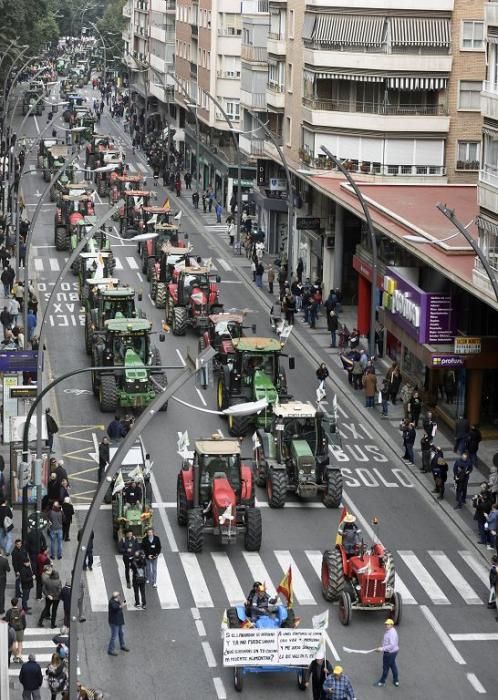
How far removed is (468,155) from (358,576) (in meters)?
41.0

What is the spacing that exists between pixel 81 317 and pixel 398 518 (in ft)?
96.9

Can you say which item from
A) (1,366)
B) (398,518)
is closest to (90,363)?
(1,366)

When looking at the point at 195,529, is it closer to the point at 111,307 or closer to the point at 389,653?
the point at 389,653

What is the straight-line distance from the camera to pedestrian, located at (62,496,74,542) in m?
41.5

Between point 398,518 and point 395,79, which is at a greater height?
point 395,79

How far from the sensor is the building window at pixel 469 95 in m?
73.2

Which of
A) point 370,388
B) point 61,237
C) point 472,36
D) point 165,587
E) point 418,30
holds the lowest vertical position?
point 61,237

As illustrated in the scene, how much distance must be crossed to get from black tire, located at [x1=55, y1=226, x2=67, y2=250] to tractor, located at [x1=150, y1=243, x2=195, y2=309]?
12931mm

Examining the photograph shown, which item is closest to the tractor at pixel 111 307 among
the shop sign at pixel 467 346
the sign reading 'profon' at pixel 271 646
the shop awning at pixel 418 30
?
the shop sign at pixel 467 346

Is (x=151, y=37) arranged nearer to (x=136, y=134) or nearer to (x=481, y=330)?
(x=136, y=134)

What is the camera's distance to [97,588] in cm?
3925

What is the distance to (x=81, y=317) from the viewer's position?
7181 centimetres

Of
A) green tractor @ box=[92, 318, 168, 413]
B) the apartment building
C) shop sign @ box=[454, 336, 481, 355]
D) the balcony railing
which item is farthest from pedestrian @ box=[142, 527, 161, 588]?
the balcony railing

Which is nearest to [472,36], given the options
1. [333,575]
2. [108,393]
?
[108,393]
